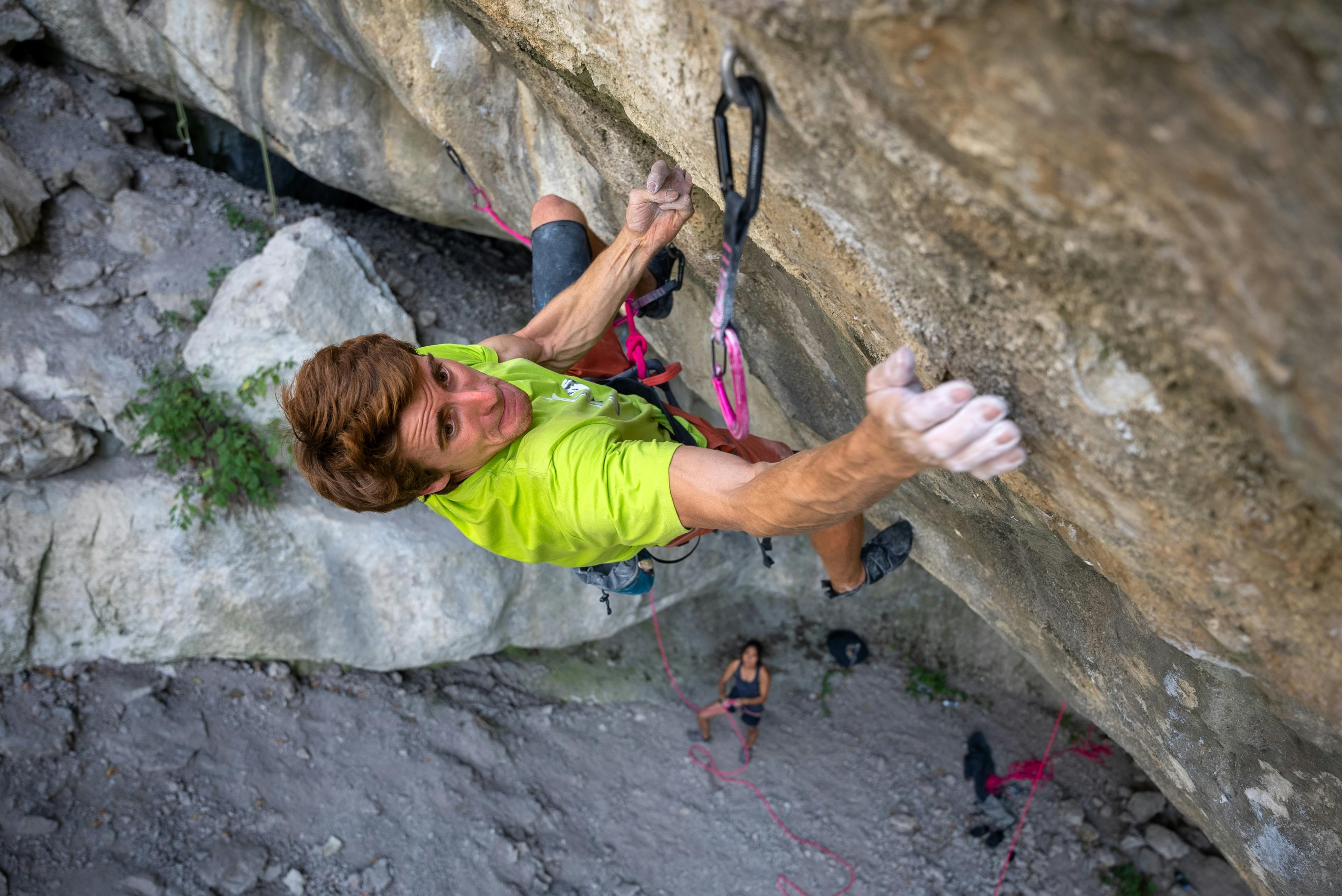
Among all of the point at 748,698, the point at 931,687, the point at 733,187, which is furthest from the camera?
the point at 931,687

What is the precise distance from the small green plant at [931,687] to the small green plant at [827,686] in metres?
0.47

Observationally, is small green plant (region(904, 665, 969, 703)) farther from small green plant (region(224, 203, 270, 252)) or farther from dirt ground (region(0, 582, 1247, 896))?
small green plant (region(224, 203, 270, 252))

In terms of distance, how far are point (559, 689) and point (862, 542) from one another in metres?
3.21

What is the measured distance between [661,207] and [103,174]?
159 inches

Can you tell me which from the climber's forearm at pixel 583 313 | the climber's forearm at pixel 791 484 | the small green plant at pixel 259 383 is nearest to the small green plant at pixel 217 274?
the small green plant at pixel 259 383

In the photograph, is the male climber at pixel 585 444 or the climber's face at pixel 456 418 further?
the climber's face at pixel 456 418

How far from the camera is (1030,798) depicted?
5488 mm

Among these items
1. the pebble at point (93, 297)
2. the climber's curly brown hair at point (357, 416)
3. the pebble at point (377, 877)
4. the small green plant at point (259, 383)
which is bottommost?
the pebble at point (377, 877)

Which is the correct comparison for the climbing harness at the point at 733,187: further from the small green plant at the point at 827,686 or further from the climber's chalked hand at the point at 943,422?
the small green plant at the point at 827,686

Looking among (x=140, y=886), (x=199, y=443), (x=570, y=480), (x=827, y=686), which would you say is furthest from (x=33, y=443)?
(x=827, y=686)

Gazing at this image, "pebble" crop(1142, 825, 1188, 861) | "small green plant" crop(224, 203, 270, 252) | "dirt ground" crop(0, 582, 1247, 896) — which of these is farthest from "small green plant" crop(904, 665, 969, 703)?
"small green plant" crop(224, 203, 270, 252)

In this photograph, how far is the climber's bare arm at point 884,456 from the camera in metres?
1.18

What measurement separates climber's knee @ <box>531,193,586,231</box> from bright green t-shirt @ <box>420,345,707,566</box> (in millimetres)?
712

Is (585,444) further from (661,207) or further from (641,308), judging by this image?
(641,308)
